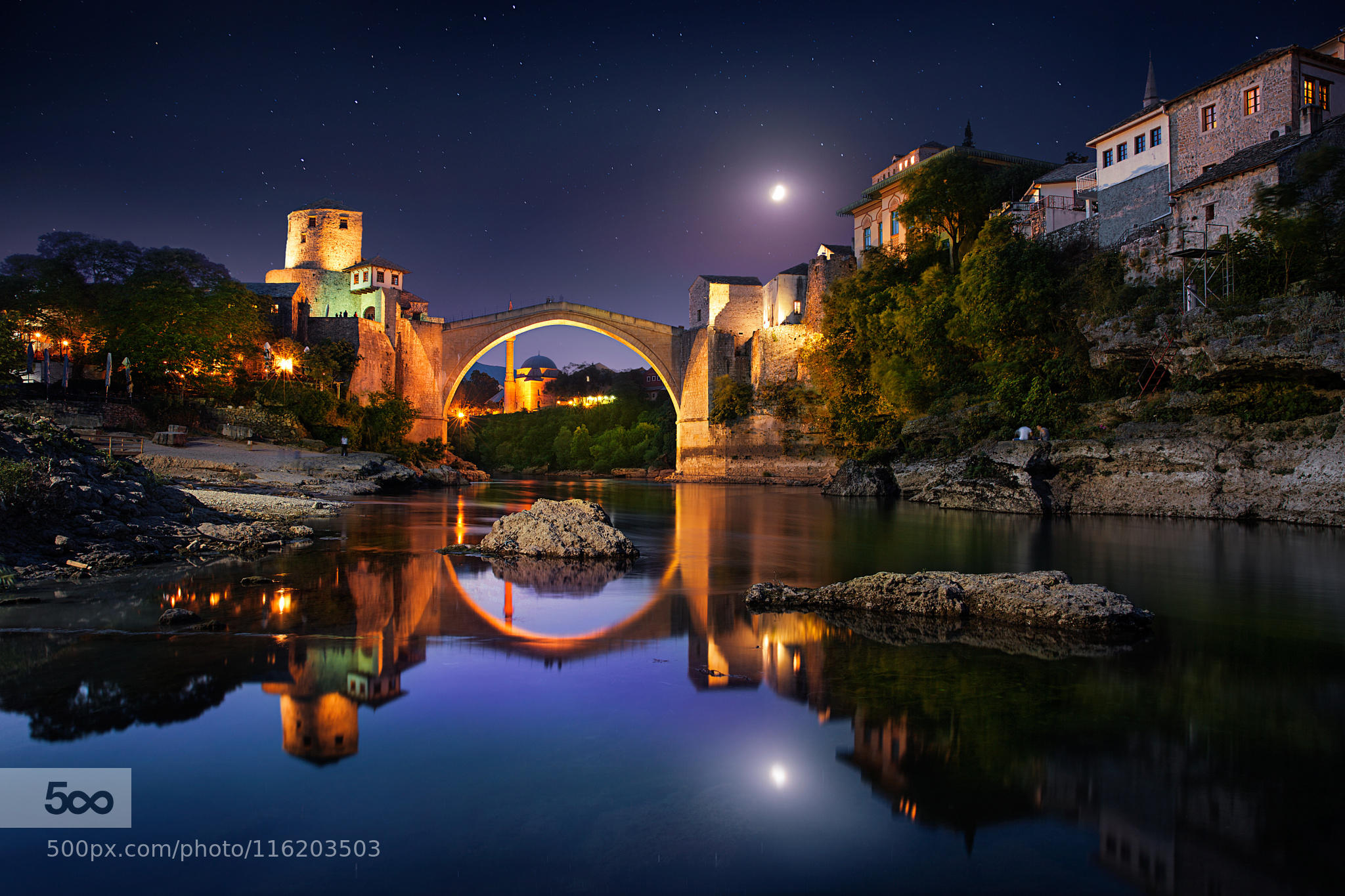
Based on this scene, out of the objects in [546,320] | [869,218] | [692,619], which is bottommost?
[692,619]

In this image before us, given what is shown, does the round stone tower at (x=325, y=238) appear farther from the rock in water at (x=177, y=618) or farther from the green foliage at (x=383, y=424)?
the rock in water at (x=177, y=618)

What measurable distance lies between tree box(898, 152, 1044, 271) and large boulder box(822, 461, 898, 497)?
10.2 meters

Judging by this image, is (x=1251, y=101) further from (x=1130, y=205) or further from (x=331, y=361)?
(x=331, y=361)

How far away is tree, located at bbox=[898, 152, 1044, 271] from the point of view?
32875 mm

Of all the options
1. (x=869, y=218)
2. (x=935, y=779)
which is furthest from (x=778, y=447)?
(x=935, y=779)

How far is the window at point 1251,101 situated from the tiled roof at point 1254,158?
3.36 ft

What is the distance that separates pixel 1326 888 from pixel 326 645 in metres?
5.04

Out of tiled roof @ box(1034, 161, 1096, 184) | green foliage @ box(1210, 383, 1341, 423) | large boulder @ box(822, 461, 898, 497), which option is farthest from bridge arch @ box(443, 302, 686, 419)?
green foliage @ box(1210, 383, 1341, 423)

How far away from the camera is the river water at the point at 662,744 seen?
2516 mm

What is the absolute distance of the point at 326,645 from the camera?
499 cm

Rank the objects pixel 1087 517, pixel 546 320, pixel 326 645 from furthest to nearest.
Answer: pixel 546 320, pixel 1087 517, pixel 326 645

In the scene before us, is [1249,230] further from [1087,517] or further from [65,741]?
[65,741]

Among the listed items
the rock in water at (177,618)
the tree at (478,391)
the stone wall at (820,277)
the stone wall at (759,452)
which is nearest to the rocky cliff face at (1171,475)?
the stone wall at (759,452)

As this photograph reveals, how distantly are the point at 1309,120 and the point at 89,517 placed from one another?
87.0 ft
